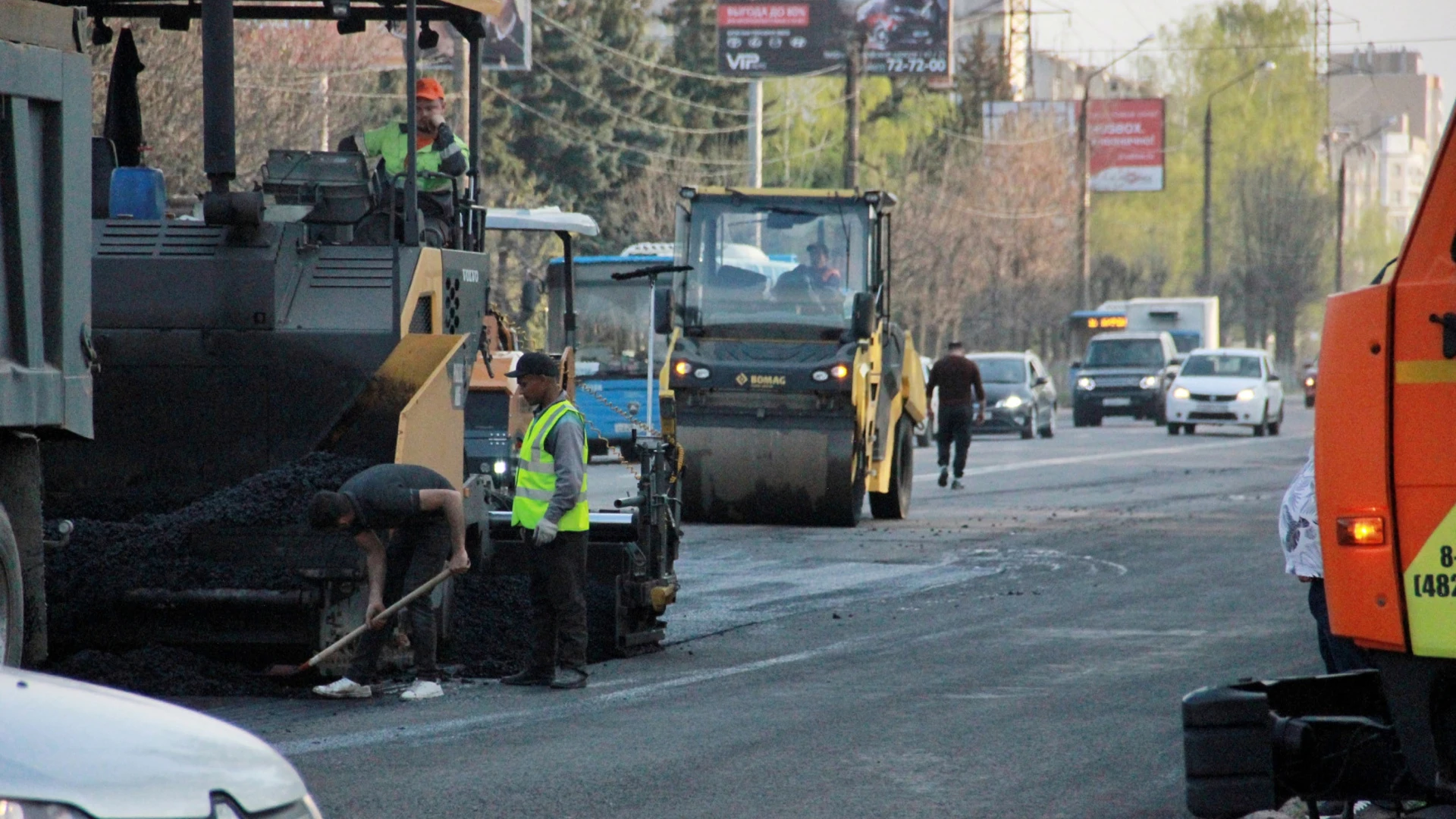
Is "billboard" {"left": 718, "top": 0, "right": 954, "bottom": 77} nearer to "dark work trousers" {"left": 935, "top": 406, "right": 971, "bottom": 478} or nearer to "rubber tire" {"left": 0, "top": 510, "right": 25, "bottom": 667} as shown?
"dark work trousers" {"left": 935, "top": 406, "right": 971, "bottom": 478}

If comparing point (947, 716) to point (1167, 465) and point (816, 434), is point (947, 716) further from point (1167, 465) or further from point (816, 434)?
point (1167, 465)

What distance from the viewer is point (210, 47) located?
918cm

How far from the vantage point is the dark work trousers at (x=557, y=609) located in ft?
32.0

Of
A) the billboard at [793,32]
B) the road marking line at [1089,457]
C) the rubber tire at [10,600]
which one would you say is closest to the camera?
the rubber tire at [10,600]

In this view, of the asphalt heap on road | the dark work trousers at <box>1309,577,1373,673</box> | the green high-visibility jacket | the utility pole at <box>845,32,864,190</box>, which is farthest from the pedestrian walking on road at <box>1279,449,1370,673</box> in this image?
the utility pole at <box>845,32,864,190</box>

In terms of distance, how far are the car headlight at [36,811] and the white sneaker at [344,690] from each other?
214 inches

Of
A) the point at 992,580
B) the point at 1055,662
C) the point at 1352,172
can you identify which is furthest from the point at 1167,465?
the point at 1352,172

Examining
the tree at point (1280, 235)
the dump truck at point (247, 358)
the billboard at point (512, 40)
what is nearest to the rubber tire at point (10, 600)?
the dump truck at point (247, 358)

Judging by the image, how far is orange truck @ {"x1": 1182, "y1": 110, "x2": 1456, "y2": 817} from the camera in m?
5.19

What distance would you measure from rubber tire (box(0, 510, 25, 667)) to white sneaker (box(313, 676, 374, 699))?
167cm

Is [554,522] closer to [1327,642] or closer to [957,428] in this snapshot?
[1327,642]

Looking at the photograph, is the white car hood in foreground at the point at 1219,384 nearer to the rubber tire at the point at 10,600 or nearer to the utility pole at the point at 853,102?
the utility pole at the point at 853,102

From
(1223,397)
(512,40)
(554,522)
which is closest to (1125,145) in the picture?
(1223,397)

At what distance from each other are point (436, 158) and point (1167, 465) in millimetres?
19250
